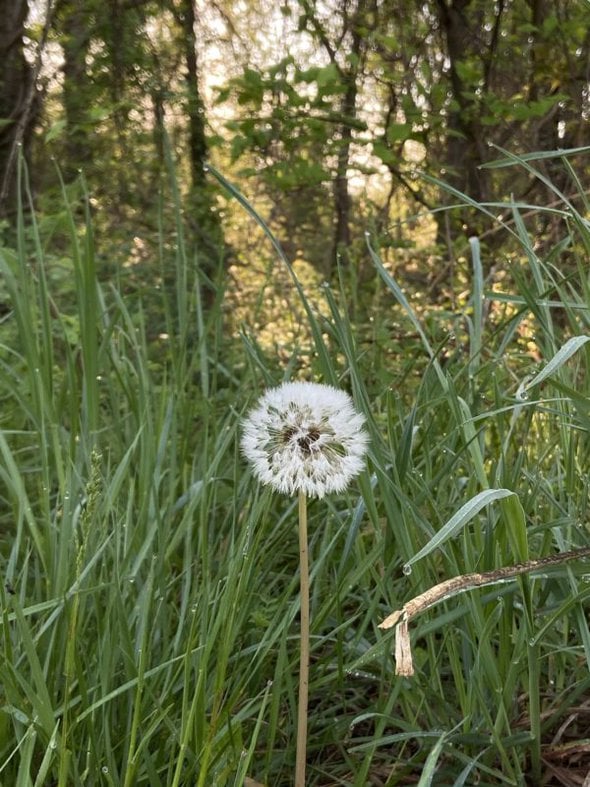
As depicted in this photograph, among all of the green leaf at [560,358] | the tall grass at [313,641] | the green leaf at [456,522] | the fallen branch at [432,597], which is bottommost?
the tall grass at [313,641]

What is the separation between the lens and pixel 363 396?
0.99 m

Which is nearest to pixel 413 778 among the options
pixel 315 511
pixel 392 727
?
pixel 392 727

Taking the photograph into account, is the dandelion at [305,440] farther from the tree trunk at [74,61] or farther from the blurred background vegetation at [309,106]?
the tree trunk at [74,61]

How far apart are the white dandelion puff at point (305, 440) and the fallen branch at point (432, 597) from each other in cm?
16

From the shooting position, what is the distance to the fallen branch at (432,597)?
0.56 meters

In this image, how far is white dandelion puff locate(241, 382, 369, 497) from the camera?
2.55ft

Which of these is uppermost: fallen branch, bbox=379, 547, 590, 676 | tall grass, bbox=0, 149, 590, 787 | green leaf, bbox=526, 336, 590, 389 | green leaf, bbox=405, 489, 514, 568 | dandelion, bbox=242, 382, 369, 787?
green leaf, bbox=526, 336, 590, 389

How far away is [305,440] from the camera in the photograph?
794 mm

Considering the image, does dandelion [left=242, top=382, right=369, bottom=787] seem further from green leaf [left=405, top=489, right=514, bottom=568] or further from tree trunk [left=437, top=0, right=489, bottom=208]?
tree trunk [left=437, top=0, right=489, bottom=208]

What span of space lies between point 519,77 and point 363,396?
3.92 meters

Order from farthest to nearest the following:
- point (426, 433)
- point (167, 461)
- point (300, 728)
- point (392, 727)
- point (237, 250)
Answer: point (237, 250) < point (167, 461) < point (426, 433) < point (392, 727) < point (300, 728)

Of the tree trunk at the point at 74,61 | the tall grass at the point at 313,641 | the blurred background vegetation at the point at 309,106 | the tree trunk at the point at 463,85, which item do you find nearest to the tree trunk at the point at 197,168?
the blurred background vegetation at the point at 309,106

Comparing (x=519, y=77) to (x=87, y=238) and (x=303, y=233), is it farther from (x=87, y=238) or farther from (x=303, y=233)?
(x=87, y=238)

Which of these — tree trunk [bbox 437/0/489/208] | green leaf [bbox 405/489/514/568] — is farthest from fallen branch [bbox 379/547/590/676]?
tree trunk [bbox 437/0/489/208]
